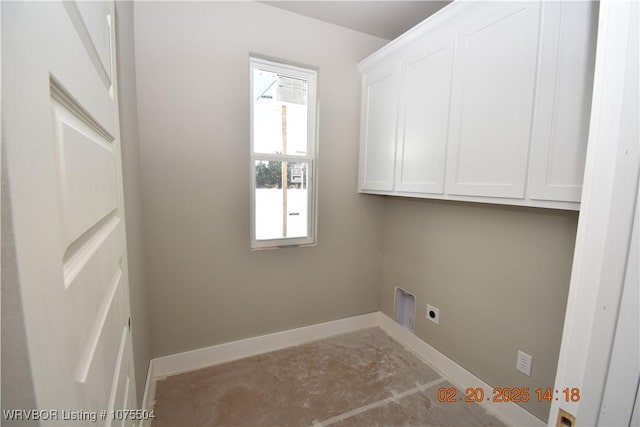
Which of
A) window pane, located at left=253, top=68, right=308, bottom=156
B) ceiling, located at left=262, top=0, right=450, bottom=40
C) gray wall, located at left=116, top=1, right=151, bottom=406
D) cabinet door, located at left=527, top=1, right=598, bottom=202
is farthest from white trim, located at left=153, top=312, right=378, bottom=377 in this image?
ceiling, located at left=262, top=0, right=450, bottom=40

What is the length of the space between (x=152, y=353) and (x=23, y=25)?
2228 millimetres

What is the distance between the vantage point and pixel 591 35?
1.09m

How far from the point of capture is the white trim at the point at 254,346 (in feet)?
6.49

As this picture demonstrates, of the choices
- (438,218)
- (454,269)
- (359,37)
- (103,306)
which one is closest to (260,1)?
(359,37)

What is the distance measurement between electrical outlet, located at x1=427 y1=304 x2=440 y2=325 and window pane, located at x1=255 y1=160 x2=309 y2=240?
1.19 meters

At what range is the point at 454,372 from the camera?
1947mm

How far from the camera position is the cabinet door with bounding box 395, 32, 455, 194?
66.3 inches

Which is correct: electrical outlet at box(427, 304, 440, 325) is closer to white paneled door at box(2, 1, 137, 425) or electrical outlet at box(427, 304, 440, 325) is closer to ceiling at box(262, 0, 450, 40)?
white paneled door at box(2, 1, 137, 425)

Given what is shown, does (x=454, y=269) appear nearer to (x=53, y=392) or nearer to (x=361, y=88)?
(x=361, y=88)

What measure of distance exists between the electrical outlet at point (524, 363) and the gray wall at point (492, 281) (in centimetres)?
2

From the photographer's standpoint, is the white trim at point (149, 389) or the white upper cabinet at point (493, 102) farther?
the white trim at point (149, 389)
